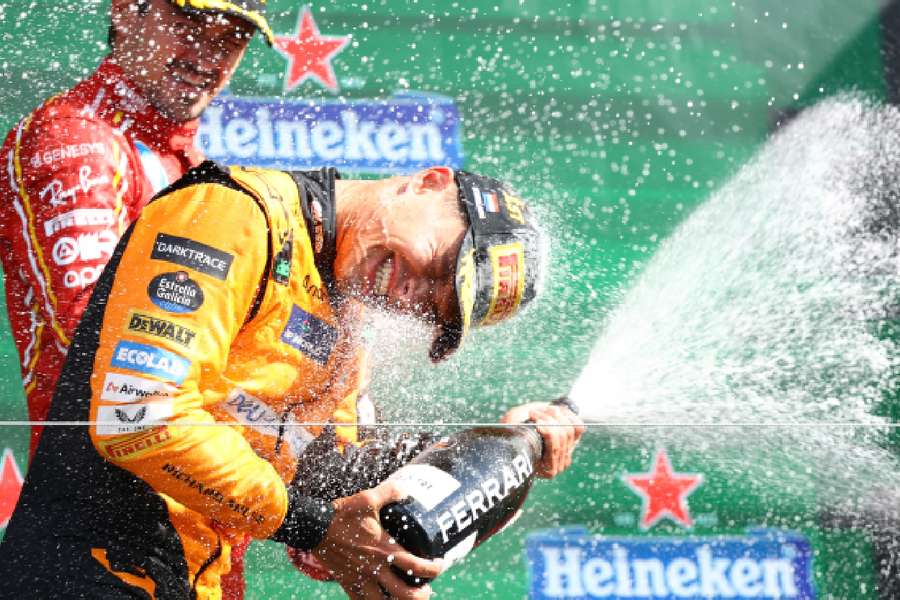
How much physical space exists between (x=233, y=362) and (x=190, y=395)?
7 cm

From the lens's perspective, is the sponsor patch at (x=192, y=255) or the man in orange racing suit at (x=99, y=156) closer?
the sponsor patch at (x=192, y=255)

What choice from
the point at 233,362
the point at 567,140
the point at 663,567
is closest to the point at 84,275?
the point at 233,362

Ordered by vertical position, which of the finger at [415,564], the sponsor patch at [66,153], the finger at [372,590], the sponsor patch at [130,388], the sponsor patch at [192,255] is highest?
the sponsor patch at [66,153]

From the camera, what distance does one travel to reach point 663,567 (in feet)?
3.91

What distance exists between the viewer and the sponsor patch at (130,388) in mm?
880

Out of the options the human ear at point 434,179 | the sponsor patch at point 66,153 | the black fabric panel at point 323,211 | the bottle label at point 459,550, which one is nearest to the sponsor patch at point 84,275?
the sponsor patch at point 66,153

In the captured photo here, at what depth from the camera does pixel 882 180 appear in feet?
4.65

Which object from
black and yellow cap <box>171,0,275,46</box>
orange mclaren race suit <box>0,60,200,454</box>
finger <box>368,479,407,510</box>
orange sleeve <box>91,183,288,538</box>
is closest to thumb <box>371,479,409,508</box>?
finger <box>368,479,407,510</box>

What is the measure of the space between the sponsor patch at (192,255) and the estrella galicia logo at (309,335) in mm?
105

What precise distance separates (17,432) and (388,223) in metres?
0.42

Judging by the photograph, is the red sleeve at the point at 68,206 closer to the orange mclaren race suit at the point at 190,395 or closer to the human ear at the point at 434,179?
the orange mclaren race suit at the point at 190,395

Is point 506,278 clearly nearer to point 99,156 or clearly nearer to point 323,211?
point 323,211

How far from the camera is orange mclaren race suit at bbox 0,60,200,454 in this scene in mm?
1011

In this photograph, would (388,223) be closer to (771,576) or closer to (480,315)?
(480,315)
